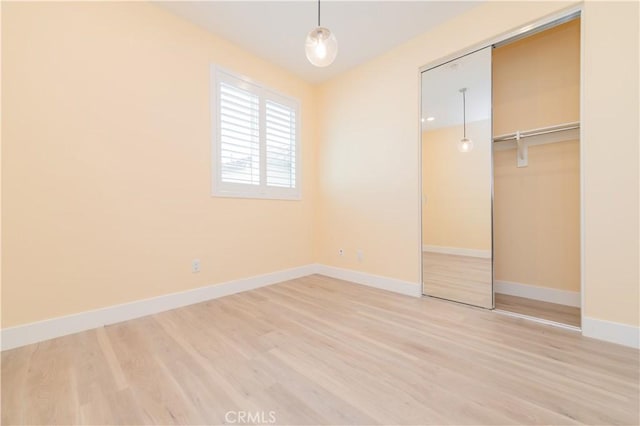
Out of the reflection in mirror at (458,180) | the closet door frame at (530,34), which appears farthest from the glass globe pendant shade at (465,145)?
the closet door frame at (530,34)

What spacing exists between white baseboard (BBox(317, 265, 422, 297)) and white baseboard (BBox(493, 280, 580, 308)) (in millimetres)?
944

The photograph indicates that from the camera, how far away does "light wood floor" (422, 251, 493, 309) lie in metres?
2.47

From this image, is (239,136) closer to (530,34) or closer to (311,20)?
(311,20)

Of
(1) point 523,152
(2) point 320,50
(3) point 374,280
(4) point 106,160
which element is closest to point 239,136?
(4) point 106,160

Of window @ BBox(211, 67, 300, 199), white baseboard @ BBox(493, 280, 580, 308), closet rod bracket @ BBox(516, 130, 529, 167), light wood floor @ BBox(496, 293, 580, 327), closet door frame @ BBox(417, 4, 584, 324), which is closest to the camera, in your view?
closet door frame @ BBox(417, 4, 584, 324)

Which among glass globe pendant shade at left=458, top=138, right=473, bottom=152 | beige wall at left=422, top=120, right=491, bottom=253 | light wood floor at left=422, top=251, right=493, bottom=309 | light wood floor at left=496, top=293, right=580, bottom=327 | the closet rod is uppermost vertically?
the closet rod

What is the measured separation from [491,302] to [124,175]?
3.44 meters

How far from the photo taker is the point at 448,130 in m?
2.63

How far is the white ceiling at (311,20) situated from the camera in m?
2.28

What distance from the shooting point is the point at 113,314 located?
2.05m

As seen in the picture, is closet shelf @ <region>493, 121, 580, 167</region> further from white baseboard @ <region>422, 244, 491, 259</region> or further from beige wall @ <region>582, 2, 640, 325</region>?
white baseboard @ <region>422, 244, 491, 259</region>

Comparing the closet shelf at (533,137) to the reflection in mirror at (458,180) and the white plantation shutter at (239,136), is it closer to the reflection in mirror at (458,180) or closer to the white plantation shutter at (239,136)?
the reflection in mirror at (458,180)

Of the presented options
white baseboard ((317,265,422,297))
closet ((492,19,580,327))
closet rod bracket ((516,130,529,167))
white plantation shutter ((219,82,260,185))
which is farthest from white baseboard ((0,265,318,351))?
closet rod bracket ((516,130,529,167))

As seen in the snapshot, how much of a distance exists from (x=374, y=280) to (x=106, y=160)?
9.48 feet
